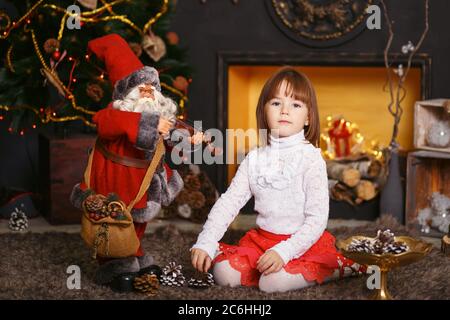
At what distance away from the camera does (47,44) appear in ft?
11.2

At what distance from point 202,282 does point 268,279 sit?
0.23 m

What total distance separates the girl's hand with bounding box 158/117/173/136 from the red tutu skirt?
44 centimetres

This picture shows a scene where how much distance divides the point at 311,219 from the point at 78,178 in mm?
1418

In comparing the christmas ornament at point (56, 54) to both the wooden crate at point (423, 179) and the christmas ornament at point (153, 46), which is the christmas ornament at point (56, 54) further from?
the wooden crate at point (423, 179)

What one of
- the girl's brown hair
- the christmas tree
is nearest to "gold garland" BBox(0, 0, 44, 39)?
the christmas tree

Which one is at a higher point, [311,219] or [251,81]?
[251,81]

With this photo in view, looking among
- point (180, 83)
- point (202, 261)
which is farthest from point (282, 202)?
point (180, 83)

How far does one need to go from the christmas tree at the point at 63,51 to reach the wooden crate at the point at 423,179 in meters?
1.05

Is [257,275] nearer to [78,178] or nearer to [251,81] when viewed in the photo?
[78,178]

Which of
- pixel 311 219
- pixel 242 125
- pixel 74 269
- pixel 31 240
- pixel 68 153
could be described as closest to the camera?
pixel 311 219

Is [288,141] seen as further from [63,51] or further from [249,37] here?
[249,37]

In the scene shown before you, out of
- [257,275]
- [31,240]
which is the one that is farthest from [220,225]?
[31,240]

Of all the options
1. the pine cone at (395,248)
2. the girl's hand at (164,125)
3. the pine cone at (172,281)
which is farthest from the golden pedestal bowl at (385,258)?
the girl's hand at (164,125)

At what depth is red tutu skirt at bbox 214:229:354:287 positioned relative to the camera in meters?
2.59
